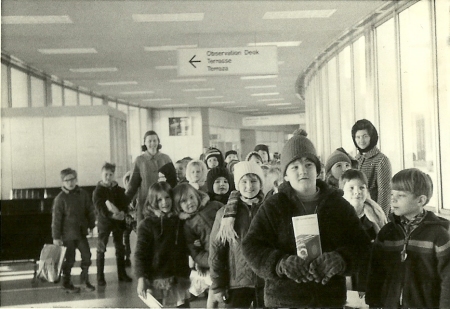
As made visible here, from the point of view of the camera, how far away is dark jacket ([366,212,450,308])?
2010 millimetres

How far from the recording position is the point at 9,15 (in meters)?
6.55

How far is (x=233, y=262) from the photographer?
104 inches

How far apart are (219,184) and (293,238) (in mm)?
1706

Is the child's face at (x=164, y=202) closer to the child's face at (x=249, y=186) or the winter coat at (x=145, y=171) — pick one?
the child's face at (x=249, y=186)

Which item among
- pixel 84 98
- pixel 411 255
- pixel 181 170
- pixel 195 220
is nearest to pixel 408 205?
pixel 411 255

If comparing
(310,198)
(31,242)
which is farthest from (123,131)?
(310,198)

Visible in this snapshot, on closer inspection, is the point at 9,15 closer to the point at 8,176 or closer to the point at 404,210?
the point at 8,176

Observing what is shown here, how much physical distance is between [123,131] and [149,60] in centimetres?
215

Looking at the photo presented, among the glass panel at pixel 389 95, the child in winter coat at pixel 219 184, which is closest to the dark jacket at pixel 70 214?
the child in winter coat at pixel 219 184

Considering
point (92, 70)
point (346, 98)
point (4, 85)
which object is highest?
point (92, 70)

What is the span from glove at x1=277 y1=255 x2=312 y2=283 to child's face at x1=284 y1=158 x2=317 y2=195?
0.28 meters

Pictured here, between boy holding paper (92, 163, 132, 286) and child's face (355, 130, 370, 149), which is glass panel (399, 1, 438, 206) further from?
boy holding paper (92, 163, 132, 286)

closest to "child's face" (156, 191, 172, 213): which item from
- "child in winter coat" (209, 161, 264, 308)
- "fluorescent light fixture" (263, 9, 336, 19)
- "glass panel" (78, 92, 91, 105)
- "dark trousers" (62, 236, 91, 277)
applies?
"child in winter coat" (209, 161, 264, 308)

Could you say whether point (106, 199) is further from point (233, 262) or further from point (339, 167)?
point (233, 262)
